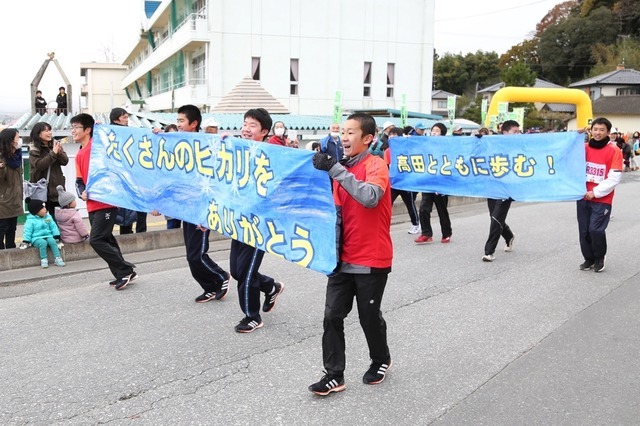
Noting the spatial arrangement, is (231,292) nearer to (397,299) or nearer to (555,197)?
(397,299)

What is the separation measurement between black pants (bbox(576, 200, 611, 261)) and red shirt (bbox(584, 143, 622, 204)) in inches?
4.5

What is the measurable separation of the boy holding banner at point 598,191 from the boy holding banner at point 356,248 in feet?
14.7

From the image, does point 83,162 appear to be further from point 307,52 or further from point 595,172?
point 307,52

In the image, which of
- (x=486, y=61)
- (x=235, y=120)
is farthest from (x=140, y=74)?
(x=486, y=61)

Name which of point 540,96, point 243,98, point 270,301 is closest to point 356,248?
point 270,301

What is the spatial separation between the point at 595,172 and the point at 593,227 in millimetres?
702

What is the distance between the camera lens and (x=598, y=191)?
711cm

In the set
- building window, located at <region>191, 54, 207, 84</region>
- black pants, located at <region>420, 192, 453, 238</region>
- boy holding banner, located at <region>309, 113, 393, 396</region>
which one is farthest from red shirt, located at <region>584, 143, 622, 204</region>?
→ building window, located at <region>191, 54, 207, 84</region>

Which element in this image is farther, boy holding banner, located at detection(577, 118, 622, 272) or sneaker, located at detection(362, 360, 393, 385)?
boy holding banner, located at detection(577, 118, 622, 272)

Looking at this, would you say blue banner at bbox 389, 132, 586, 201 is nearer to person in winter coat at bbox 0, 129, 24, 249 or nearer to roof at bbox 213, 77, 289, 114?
person in winter coat at bbox 0, 129, 24, 249

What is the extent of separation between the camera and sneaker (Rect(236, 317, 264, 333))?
5066 millimetres

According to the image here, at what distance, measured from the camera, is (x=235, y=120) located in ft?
66.2

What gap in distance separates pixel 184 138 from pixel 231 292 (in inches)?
68.2

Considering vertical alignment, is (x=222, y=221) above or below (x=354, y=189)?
below
